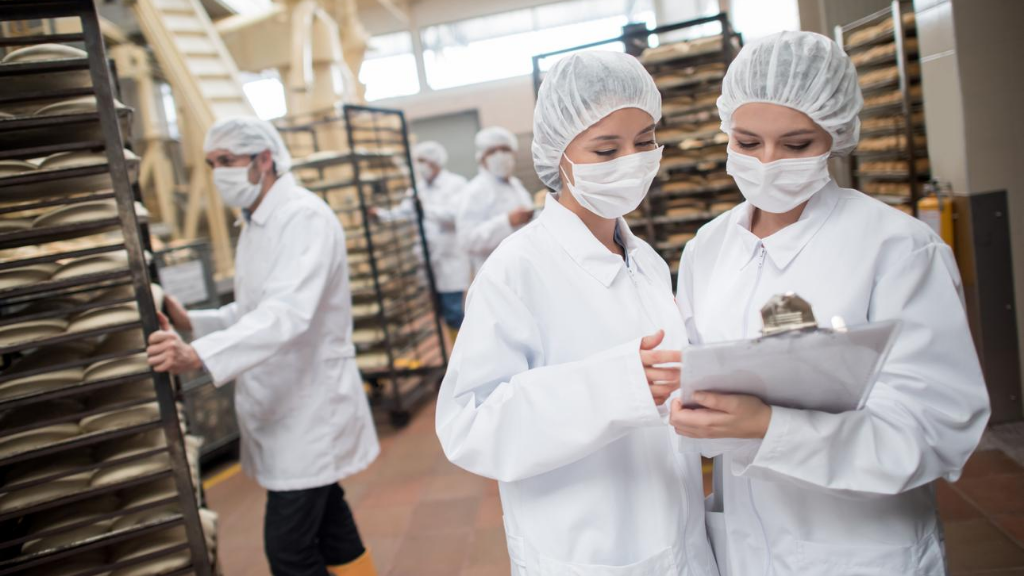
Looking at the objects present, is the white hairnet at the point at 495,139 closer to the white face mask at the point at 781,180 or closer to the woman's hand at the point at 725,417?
the white face mask at the point at 781,180

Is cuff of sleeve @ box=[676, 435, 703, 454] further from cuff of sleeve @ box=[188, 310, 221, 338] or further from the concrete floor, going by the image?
cuff of sleeve @ box=[188, 310, 221, 338]

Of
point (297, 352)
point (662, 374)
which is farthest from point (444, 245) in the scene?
point (662, 374)

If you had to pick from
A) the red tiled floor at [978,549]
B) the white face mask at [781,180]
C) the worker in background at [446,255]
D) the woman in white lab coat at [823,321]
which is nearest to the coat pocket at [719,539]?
the woman in white lab coat at [823,321]

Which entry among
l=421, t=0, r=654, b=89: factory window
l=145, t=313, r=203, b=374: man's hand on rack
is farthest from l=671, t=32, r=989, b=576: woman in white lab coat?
l=421, t=0, r=654, b=89: factory window

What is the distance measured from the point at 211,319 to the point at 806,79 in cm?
226

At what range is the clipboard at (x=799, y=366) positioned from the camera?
0.89 m

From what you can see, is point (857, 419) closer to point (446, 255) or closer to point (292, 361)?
point (292, 361)

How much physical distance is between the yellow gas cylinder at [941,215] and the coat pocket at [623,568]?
107 inches

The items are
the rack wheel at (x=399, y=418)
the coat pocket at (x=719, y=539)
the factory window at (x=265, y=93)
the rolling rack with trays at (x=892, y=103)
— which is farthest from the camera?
the factory window at (x=265, y=93)

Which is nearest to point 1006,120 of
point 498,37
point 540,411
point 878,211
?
point 878,211

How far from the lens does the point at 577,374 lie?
1146mm

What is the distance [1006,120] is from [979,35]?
399 millimetres

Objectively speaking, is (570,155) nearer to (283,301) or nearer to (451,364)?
(451,364)

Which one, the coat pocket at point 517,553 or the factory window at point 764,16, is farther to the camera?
the factory window at point 764,16
